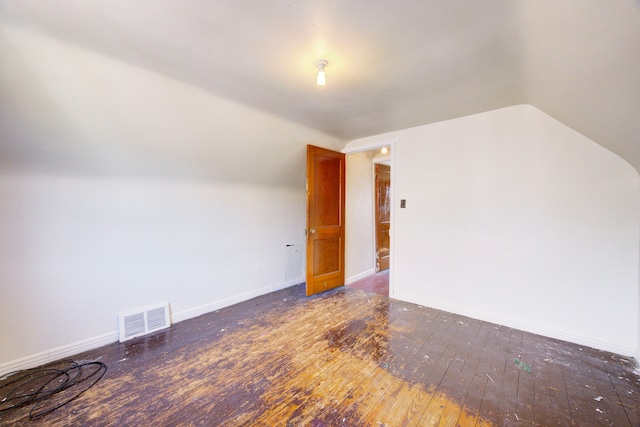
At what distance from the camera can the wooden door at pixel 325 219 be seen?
3600mm

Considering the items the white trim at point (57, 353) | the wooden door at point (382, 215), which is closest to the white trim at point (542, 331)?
the wooden door at point (382, 215)

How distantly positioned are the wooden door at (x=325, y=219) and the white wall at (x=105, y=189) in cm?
55

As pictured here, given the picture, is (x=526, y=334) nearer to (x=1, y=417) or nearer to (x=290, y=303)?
(x=290, y=303)

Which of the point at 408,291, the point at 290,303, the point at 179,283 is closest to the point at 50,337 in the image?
the point at 179,283

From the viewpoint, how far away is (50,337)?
215 centimetres

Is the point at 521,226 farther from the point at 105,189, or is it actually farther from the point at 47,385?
the point at 47,385

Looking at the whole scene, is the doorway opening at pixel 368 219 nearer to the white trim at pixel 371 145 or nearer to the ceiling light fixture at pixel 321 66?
the white trim at pixel 371 145

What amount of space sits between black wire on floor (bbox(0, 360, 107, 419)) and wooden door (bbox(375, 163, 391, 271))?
425 centimetres

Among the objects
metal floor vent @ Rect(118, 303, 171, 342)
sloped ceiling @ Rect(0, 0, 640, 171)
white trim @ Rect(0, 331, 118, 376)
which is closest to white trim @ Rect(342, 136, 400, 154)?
sloped ceiling @ Rect(0, 0, 640, 171)

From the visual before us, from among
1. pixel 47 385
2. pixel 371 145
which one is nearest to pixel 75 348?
pixel 47 385

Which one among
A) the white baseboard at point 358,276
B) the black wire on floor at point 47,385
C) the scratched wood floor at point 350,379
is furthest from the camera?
the white baseboard at point 358,276

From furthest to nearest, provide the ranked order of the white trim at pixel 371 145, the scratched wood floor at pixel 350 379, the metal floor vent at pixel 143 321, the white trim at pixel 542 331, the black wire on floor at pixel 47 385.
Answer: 1. the white trim at pixel 371 145
2. the metal floor vent at pixel 143 321
3. the white trim at pixel 542 331
4. the black wire on floor at pixel 47 385
5. the scratched wood floor at pixel 350 379

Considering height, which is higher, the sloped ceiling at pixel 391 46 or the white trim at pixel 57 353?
the sloped ceiling at pixel 391 46

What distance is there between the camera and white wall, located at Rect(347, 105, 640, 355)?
224 centimetres
